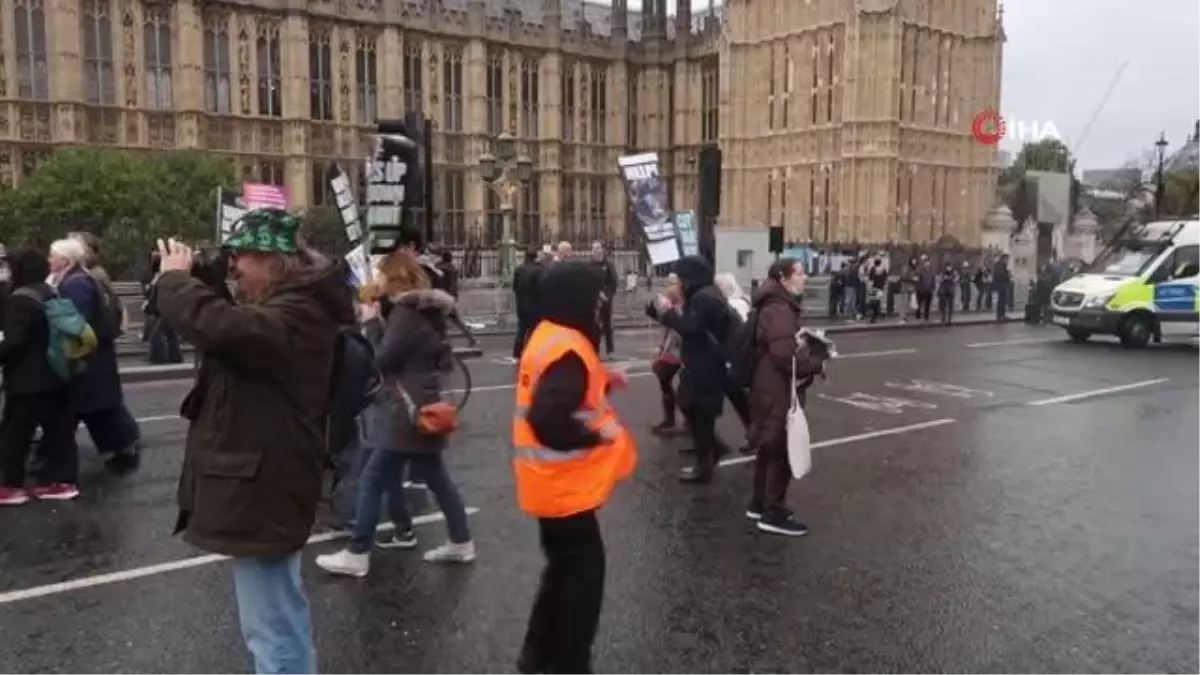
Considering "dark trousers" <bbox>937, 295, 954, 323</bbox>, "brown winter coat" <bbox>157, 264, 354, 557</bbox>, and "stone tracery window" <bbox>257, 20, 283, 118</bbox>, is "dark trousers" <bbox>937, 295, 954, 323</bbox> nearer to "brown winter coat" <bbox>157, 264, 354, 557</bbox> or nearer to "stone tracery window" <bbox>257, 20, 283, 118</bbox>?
"stone tracery window" <bbox>257, 20, 283, 118</bbox>

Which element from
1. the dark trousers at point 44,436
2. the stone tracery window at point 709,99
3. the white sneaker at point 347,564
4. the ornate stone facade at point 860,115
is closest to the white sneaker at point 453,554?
the white sneaker at point 347,564

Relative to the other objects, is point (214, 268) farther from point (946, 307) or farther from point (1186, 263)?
point (946, 307)

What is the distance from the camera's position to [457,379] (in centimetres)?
1124

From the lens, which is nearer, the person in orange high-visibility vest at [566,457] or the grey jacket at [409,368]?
the person in orange high-visibility vest at [566,457]

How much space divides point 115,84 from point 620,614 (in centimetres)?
3115

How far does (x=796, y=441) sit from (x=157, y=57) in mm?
30841

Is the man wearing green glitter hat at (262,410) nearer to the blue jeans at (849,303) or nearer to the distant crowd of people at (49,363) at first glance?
the distant crowd of people at (49,363)

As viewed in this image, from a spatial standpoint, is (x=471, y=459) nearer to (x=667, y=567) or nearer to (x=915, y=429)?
(x=667, y=567)

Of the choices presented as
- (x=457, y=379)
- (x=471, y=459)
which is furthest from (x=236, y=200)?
(x=471, y=459)

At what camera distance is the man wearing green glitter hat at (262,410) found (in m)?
3.25

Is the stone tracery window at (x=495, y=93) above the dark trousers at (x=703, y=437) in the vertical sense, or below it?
above

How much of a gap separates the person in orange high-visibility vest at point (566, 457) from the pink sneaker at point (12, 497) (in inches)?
186

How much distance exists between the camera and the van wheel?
1988cm

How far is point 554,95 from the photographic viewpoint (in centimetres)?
3950
